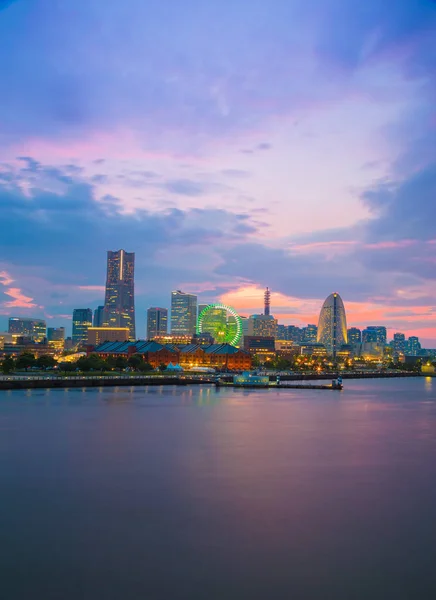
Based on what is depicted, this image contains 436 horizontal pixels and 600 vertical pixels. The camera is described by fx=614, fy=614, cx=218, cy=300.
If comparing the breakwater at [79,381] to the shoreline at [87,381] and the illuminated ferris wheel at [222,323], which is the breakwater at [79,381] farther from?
the illuminated ferris wheel at [222,323]

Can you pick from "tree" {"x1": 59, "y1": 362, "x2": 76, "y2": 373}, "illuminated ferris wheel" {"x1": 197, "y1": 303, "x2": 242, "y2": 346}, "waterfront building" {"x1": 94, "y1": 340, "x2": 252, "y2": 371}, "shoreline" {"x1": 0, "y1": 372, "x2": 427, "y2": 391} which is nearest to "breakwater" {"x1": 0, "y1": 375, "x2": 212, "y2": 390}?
"shoreline" {"x1": 0, "y1": 372, "x2": 427, "y2": 391}

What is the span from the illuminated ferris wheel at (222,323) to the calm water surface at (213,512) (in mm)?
117087

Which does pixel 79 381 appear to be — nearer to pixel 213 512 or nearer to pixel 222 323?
pixel 213 512

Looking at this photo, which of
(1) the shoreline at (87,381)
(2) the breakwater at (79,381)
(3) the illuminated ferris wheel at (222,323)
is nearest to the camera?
(2) the breakwater at (79,381)

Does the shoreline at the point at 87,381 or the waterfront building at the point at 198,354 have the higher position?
the waterfront building at the point at 198,354

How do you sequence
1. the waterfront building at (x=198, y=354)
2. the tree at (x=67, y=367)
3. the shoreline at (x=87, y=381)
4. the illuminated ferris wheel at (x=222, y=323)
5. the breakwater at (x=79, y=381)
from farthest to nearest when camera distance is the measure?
the illuminated ferris wheel at (x=222, y=323) → the waterfront building at (x=198, y=354) → the tree at (x=67, y=367) → the shoreline at (x=87, y=381) → the breakwater at (x=79, y=381)

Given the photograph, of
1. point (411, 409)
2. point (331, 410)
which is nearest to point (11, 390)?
point (331, 410)

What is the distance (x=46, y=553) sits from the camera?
55.6ft

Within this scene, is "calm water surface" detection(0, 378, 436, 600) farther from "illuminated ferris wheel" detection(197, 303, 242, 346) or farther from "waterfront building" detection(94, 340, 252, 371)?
"illuminated ferris wheel" detection(197, 303, 242, 346)

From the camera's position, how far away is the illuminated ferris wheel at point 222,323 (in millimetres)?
161750

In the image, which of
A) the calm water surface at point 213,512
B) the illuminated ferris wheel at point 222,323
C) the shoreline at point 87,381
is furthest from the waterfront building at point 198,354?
the calm water surface at point 213,512

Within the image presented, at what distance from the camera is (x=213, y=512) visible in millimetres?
21344

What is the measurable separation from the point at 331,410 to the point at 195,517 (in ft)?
134

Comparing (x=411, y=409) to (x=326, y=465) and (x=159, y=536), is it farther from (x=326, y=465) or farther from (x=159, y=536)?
(x=159, y=536)
